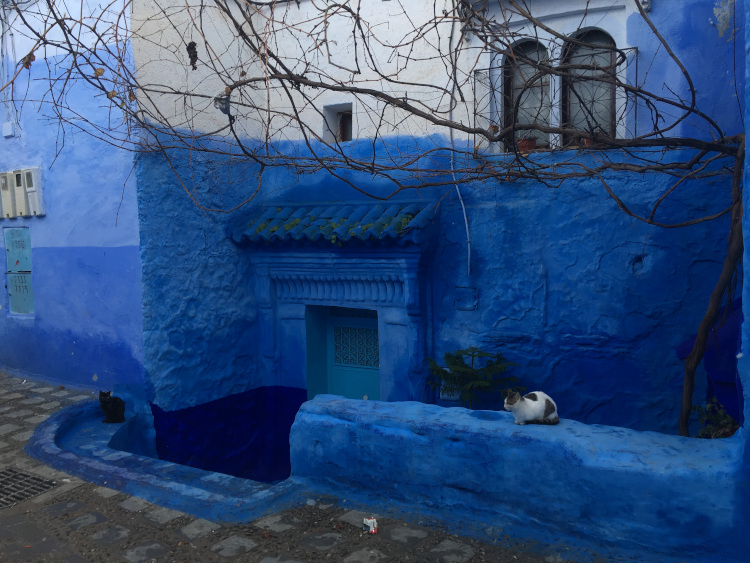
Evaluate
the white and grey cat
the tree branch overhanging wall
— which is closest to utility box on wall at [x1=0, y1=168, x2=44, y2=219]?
the tree branch overhanging wall

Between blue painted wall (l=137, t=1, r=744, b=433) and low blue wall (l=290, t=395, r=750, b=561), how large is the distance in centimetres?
183

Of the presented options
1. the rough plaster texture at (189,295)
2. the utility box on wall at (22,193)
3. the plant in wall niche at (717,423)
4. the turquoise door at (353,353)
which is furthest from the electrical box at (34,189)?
the plant in wall niche at (717,423)

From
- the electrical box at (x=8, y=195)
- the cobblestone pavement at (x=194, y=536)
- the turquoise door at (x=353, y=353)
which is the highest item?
the electrical box at (x=8, y=195)

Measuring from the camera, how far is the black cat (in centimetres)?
630

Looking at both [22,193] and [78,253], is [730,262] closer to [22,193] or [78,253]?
[78,253]

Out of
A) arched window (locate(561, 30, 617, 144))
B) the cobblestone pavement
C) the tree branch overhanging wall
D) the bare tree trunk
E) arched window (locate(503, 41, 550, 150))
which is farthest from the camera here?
arched window (locate(503, 41, 550, 150))

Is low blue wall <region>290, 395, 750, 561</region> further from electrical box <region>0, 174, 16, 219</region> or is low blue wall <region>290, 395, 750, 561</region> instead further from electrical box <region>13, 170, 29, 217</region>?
electrical box <region>0, 174, 16, 219</region>

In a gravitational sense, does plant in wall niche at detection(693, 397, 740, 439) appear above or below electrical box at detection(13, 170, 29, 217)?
below

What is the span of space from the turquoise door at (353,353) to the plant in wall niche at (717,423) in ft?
11.6

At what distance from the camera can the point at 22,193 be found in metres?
7.61

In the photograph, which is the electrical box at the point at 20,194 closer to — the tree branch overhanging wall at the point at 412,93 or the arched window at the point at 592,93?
the tree branch overhanging wall at the point at 412,93

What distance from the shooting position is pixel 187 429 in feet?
22.1

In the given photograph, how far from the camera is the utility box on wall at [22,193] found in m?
7.45

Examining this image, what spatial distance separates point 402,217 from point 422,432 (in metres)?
2.57
